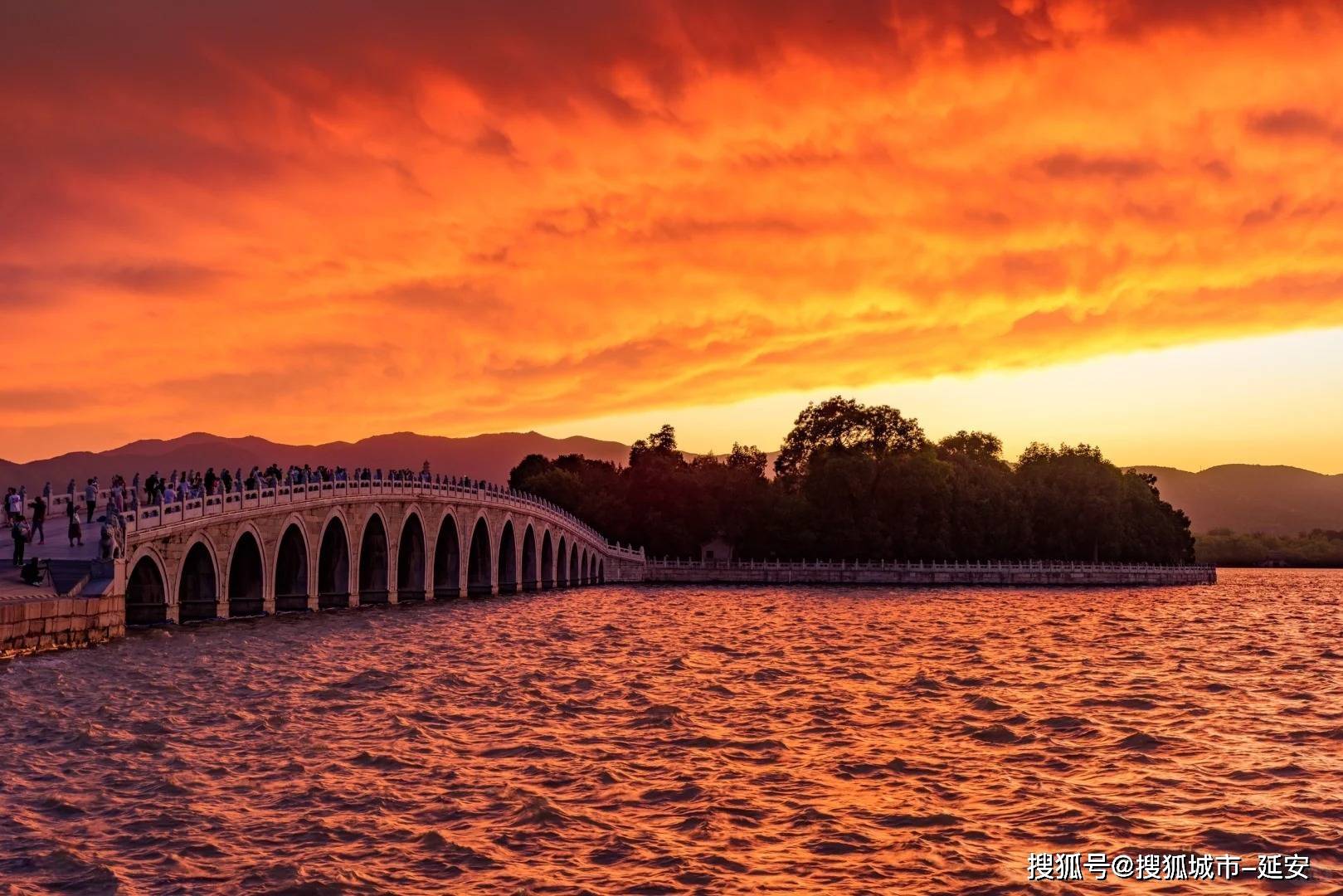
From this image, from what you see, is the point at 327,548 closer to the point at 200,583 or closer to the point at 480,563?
the point at 200,583

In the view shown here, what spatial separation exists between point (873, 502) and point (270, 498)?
7945 centimetres

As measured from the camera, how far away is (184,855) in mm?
13320

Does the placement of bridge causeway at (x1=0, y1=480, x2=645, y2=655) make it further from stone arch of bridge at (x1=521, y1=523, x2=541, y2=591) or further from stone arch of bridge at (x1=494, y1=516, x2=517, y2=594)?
stone arch of bridge at (x1=521, y1=523, x2=541, y2=591)

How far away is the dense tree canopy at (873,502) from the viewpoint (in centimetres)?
12019

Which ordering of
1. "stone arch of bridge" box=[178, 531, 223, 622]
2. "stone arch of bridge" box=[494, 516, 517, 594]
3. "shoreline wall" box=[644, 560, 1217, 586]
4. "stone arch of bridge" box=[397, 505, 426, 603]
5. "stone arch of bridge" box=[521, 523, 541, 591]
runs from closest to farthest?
"stone arch of bridge" box=[178, 531, 223, 622] → "stone arch of bridge" box=[397, 505, 426, 603] → "stone arch of bridge" box=[494, 516, 517, 594] → "stone arch of bridge" box=[521, 523, 541, 591] → "shoreline wall" box=[644, 560, 1217, 586]

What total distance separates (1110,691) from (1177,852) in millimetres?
15817

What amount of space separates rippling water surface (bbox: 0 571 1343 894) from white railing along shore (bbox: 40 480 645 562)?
174 inches

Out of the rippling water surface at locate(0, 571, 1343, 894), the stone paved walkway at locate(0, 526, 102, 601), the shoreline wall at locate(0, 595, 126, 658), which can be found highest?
the stone paved walkway at locate(0, 526, 102, 601)

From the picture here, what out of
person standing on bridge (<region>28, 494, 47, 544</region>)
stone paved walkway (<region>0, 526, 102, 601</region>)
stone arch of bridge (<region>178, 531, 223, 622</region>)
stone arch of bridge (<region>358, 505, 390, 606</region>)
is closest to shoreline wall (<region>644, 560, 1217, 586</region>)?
stone arch of bridge (<region>358, 505, 390, 606</region>)

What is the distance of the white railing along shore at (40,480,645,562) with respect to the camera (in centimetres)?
4131

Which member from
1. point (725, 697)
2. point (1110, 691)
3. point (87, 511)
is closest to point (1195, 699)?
point (1110, 691)

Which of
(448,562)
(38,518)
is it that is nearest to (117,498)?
(38,518)

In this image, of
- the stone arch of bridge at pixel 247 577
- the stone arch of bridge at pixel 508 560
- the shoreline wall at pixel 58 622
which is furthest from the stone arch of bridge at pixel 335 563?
the stone arch of bridge at pixel 508 560

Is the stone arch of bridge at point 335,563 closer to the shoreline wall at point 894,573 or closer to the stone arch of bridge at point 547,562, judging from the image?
the stone arch of bridge at point 547,562
